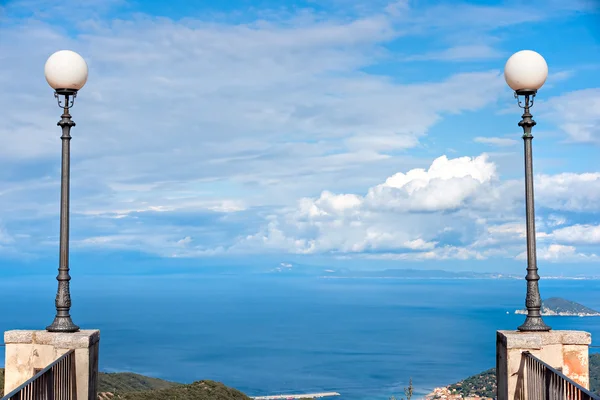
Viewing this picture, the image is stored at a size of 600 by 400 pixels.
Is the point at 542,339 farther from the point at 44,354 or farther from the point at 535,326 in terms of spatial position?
the point at 44,354

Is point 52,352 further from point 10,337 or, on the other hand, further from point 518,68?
point 518,68

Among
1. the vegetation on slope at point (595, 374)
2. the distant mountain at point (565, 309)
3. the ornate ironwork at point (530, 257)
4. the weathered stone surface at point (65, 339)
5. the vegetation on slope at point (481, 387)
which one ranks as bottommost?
the distant mountain at point (565, 309)

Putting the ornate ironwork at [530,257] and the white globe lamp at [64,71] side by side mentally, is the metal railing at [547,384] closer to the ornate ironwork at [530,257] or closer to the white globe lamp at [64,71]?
the ornate ironwork at [530,257]

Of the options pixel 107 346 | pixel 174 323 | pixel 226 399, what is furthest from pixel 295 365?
pixel 226 399

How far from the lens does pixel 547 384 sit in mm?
6711

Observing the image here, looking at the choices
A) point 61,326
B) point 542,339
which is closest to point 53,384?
point 61,326

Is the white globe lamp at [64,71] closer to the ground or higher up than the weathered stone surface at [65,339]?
higher up

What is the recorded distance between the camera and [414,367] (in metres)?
110

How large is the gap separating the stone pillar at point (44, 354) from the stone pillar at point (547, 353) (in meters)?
4.67

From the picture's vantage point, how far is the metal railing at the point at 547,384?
5.57 m

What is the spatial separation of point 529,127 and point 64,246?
18.4ft

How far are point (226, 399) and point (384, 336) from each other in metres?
114

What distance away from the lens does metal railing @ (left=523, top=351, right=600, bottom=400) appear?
18.3 feet

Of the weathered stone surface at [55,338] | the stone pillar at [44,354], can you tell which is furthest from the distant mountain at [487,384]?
the weathered stone surface at [55,338]
